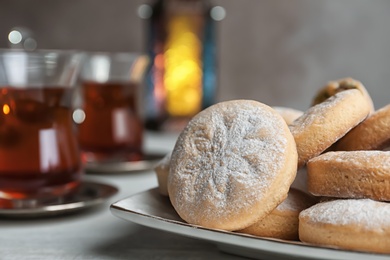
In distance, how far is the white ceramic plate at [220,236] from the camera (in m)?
0.56

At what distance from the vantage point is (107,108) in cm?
127

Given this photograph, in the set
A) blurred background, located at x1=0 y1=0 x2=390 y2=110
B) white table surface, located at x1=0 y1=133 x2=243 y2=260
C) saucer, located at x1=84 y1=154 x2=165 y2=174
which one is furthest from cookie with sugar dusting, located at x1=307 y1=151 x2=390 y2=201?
blurred background, located at x1=0 y1=0 x2=390 y2=110

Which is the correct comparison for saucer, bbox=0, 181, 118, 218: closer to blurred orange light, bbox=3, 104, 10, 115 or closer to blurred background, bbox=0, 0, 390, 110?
blurred orange light, bbox=3, 104, 10, 115

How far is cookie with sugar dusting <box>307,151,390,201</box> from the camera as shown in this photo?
2.05 feet

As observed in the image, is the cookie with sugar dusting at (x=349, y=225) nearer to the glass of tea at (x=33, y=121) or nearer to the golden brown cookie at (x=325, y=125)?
the golden brown cookie at (x=325, y=125)

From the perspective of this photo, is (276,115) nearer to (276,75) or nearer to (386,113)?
(386,113)

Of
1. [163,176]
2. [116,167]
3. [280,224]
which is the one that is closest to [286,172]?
[280,224]

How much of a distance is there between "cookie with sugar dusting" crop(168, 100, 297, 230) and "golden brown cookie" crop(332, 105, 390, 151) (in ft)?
0.34

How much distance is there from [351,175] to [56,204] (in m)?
0.42

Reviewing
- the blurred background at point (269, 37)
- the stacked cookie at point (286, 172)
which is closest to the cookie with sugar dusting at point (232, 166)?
the stacked cookie at point (286, 172)

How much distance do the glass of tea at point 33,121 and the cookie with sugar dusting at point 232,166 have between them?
9.9 inches

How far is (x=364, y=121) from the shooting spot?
74 centimetres

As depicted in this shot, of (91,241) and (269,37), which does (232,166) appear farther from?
(269,37)

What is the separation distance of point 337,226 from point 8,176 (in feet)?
1.61
